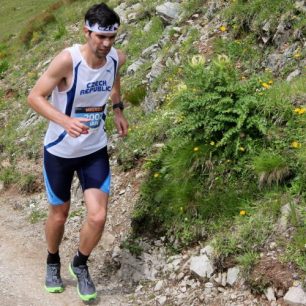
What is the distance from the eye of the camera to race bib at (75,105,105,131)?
18.7ft

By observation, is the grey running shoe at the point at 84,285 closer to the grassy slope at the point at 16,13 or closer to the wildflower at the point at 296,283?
the wildflower at the point at 296,283

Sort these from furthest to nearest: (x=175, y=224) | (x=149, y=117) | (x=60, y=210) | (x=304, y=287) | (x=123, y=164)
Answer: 1. (x=149, y=117)
2. (x=123, y=164)
3. (x=175, y=224)
4. (x=60, y=210)
5. (x=304, y=287)

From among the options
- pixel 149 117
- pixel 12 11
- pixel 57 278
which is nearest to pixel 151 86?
pixel 149 117

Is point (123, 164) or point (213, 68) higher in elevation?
Answer: point (213, 68)

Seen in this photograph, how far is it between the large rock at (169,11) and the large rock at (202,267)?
7.44 m

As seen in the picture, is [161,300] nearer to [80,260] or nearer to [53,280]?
[80,260]

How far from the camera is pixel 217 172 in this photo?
6.69 m

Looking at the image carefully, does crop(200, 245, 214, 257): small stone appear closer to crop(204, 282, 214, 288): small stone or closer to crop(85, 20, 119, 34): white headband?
crop(204, 282, 214, 288): small stone

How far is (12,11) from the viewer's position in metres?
31.6

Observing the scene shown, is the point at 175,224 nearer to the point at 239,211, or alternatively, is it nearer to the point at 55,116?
the point at 239,211

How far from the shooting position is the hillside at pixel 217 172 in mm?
5723

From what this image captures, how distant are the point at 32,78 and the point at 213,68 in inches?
362

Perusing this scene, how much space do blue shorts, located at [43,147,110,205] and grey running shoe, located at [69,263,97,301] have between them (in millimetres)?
784

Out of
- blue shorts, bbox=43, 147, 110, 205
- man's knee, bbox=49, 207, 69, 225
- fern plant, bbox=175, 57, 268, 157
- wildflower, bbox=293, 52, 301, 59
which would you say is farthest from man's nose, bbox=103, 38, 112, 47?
wildflower, bbox=293, 52, 301, 59
